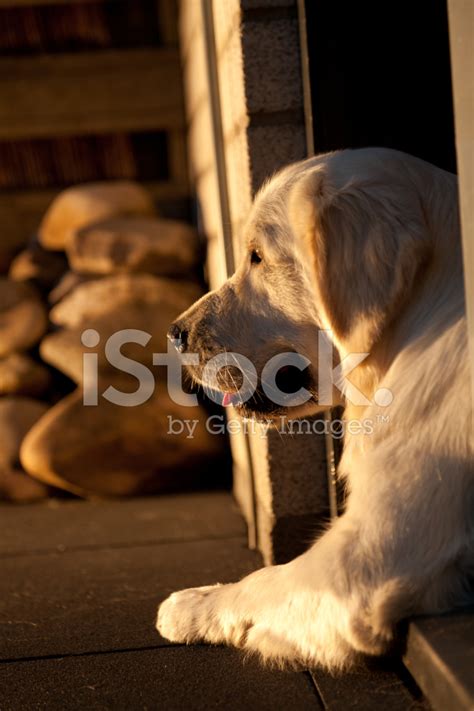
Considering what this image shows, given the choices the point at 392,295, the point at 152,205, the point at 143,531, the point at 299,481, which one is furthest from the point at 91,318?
the point at 392,295

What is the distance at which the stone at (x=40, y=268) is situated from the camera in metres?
5.87

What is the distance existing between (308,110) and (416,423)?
140 centimetres

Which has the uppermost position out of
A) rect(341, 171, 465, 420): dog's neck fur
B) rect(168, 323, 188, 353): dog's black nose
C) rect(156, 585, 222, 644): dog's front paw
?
rect(341, 171, 465, 420): dog's neck fur

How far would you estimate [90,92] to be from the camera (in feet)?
19.8

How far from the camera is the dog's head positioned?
8.25 ft

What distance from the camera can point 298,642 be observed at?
8.30 feet

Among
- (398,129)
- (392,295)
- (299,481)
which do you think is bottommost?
(299,481)

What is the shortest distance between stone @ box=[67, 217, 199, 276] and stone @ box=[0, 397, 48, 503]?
0.84 metres

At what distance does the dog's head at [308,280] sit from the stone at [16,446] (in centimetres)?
225

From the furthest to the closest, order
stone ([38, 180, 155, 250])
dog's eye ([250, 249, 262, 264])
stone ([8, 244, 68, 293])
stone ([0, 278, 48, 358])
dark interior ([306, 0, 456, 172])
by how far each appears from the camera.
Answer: stone ([8, 244, 68, 293]) < stone ([38, 180, 155, 250]) < stone ([0, 278, 48, 358]) < dark interior ([306, 0, 456, 172]) < dog's eye ([250, 249, 262, 264])

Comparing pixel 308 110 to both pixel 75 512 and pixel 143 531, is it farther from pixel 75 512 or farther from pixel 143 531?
pixel 75 512

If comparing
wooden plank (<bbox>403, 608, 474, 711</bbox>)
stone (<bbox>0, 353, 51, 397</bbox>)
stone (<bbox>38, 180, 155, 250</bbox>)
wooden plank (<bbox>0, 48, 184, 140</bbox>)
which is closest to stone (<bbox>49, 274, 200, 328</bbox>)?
stone (<bbox>0, 353, 51, 397</bbox>)

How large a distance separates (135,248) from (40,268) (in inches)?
29.5

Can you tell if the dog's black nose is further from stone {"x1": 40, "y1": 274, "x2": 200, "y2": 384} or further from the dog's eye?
stone {"x1": 40, "y1": 274, "x2": 200, "y2": 384}
